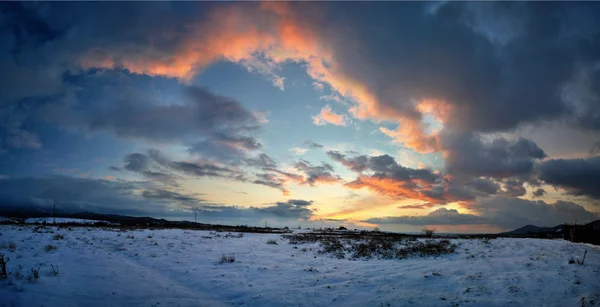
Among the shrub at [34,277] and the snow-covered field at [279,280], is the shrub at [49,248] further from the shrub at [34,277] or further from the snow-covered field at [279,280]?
the shrub at [34,277]

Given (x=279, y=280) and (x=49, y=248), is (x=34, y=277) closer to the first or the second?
(x=49, y=248)

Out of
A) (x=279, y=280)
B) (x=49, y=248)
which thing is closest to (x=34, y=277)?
(x=49, y=248)

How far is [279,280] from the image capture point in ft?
53.2

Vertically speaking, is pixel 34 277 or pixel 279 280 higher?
pixel 34 277

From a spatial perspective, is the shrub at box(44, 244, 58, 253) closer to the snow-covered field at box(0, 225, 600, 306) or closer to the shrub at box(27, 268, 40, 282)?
the snow-covered field at box(0, 225, 600, 306)

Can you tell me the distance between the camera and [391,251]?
25312mm

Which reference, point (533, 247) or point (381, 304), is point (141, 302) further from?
point (533, 247)

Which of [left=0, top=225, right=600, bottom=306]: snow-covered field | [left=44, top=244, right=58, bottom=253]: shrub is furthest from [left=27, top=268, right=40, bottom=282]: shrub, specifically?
[left=44, top=244, right=58, bottom=253]: shrub

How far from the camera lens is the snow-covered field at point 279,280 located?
38.5 feet

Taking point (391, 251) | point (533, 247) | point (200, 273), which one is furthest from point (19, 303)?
point (533, 247)

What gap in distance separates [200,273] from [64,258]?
8.60 m

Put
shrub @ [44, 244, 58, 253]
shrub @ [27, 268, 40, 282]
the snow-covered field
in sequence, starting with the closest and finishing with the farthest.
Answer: the snow-covered field → shrub @ [27, 268, 40, 282] → shrub @ [44, 244, 58, 253]

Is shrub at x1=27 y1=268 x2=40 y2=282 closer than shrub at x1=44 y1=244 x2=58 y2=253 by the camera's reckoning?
Yes

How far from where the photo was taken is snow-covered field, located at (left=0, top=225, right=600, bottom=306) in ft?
38.5
